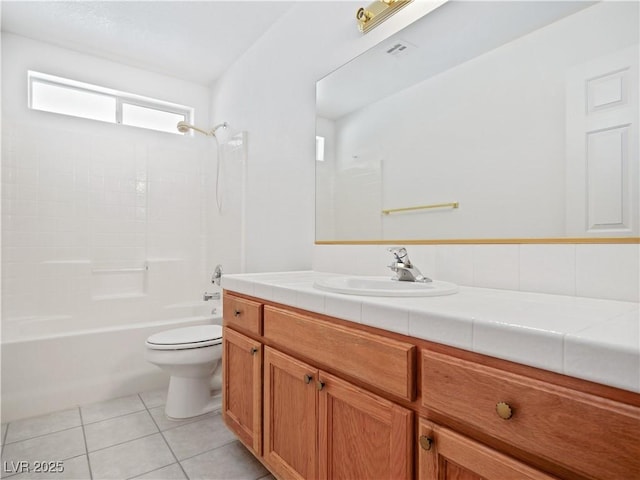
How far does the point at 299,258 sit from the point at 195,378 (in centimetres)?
94

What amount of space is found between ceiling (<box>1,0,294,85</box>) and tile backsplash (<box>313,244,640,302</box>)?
1839 mm

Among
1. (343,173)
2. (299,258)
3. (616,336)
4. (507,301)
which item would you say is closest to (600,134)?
(507,301)

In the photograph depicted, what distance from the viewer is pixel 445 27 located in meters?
1.35

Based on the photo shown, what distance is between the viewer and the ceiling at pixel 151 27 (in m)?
2.18

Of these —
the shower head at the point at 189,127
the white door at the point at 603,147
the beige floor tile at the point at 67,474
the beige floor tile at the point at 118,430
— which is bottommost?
the beige floor tile at the point at 118,430

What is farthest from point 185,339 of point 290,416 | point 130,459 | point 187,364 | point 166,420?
point 290,416

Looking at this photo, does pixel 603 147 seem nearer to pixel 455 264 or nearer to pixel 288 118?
pixel 455 264

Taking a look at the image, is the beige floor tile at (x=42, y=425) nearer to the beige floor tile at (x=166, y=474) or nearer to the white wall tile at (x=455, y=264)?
the beige floor tile at (x=166, y=474)

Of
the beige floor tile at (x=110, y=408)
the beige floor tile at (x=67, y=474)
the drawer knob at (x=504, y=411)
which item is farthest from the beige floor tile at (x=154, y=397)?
→ the drawer knob at (x=504, y=411)

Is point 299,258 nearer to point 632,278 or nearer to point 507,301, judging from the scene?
point 507,301

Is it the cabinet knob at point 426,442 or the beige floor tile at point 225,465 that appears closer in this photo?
the cabinet knob at point 426,442

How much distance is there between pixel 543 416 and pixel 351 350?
47 centimetres

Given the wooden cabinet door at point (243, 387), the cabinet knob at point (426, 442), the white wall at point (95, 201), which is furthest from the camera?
the white wall at point (95, 201)

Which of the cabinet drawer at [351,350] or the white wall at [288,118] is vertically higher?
the white wall at [288,118]
